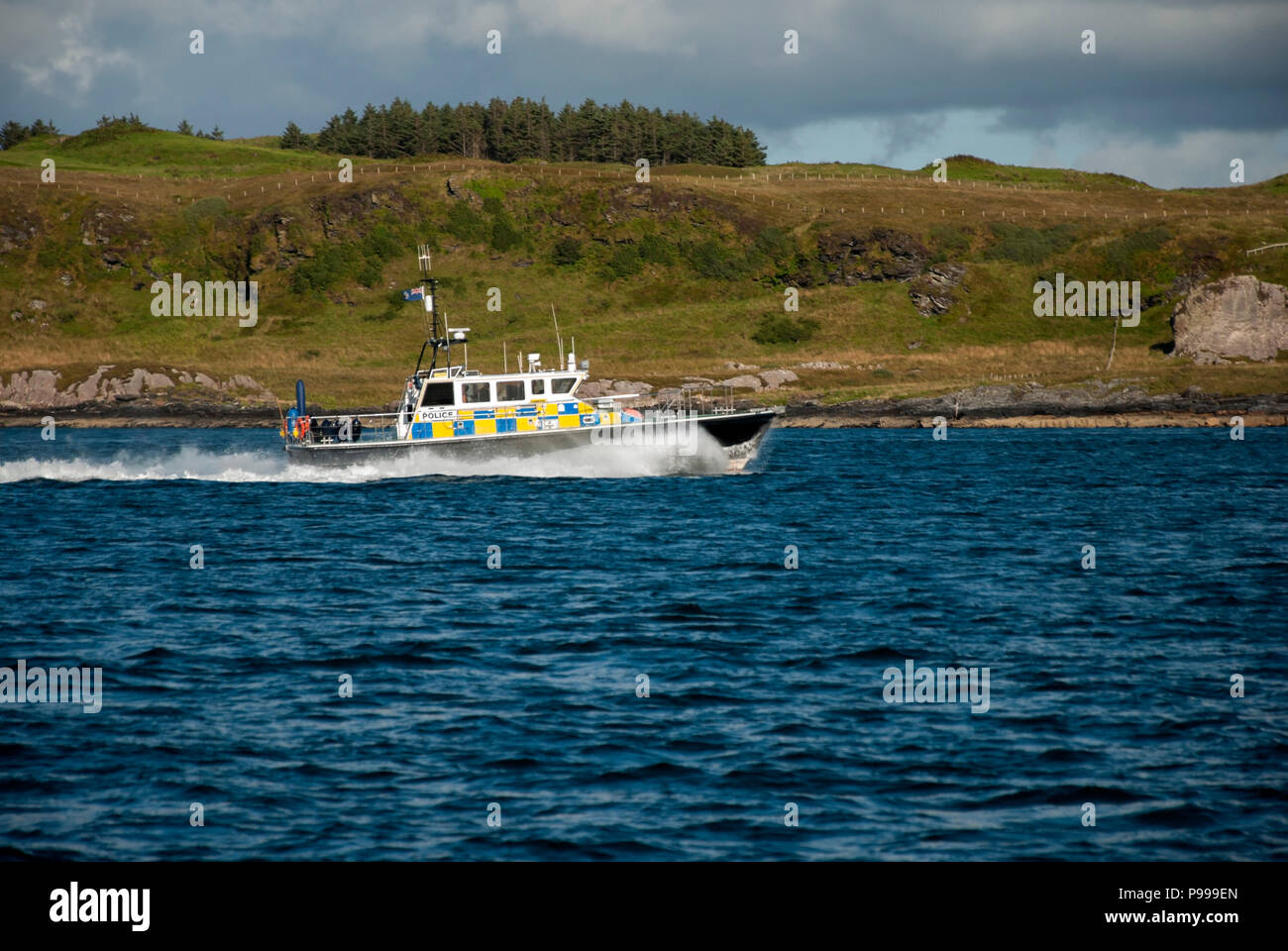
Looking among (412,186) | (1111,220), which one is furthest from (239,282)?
Answer: (1111,220)

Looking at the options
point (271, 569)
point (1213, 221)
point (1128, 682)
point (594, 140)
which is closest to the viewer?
point (1128, 682)

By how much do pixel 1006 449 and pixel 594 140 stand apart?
108589mm

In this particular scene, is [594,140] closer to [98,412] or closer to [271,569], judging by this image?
[98,412]

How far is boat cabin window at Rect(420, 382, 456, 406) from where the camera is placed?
123 feet

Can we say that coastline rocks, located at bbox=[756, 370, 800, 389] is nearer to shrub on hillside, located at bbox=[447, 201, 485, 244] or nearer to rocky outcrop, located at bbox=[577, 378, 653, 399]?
rocky outcrop, located at bbox=[577, 378, 653, 399]

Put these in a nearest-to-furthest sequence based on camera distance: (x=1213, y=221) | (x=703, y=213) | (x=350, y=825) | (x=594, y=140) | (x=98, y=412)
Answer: (x=350, y=825) → (x=98, y=412) → (x=1213, y=221) → (x=703, y=213) → (x=594, y=140)

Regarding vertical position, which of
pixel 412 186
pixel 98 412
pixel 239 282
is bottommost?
pixel 98 412

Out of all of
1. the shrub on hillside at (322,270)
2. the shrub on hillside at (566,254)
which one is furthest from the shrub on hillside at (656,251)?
the shrub on hillside at (322,270)

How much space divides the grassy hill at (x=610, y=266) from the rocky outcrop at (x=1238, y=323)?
1670 millimetres

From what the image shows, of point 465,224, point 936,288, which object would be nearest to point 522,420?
point 936,288

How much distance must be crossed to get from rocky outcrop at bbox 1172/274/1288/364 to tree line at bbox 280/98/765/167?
86876mm

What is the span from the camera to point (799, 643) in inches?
665

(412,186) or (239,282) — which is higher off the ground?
(412,186)

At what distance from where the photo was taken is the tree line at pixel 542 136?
151 m
